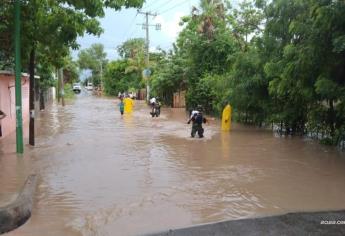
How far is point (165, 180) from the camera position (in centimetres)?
1075

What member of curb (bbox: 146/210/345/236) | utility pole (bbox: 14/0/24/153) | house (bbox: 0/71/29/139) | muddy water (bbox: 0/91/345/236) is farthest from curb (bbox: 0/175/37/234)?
house (bbox: 0/71/29/139)

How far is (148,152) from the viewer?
15.2 meters

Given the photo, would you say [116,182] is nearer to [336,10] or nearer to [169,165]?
[169,165]

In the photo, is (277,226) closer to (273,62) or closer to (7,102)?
(273,62)

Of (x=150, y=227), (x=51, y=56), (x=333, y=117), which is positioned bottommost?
(x=150, y=227)

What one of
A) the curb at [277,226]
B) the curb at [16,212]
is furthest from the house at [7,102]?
the curb at [277,226]

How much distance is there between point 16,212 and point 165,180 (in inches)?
157

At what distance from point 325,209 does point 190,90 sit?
83.1ft

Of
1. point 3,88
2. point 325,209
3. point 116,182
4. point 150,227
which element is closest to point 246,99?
point 3,88

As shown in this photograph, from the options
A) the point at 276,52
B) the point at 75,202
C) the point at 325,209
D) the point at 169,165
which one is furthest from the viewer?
the point at 276,52

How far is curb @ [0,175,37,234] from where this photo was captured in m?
7.05

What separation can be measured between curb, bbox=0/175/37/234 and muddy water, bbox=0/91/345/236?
0.44 feet

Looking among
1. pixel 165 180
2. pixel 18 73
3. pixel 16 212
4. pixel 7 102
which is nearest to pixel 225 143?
pixel 165 180

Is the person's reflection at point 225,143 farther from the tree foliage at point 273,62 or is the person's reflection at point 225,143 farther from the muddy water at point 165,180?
the tree foliage at point 273,62
